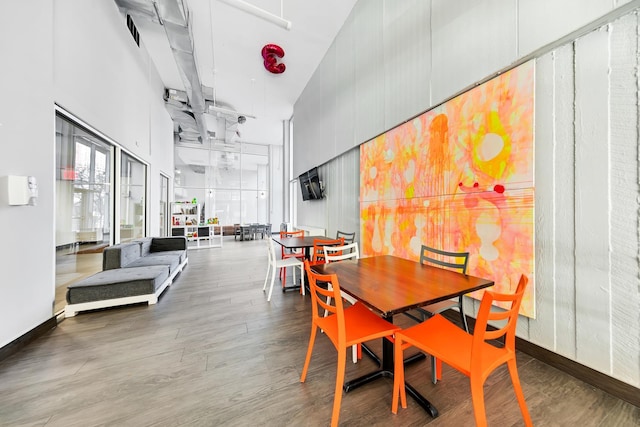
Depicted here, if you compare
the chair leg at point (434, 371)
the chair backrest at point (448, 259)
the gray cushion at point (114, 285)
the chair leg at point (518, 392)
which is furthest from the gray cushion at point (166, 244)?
the chair leg at point (518, 392)

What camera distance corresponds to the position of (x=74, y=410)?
136 centimetres

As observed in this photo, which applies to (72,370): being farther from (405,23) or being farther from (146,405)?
(405,23)

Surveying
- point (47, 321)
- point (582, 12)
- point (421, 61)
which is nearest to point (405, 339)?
point (582, 12)

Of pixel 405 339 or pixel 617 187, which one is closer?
pixel 405 339

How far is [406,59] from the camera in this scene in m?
2.79

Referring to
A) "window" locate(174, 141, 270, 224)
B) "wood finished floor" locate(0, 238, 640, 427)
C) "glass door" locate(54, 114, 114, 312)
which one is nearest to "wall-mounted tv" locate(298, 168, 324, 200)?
"wood finished floor" locate(0, 238, 640, 427)

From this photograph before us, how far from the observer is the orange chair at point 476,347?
96 centimetres

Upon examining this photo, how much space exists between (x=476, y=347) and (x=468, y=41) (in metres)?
2.65

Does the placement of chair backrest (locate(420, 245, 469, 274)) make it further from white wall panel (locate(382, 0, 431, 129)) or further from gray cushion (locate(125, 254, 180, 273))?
gray cushion (locate(125, 254, 180, 273))

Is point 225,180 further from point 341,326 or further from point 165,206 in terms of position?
point 341,326

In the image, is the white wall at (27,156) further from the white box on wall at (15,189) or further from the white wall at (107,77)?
the white wall at (107,77)

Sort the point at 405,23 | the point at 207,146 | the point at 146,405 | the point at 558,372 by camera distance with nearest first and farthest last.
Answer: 1. the point at 146,405
2. the point at 558,372
3. the point at 405,23
4. the point at 207,146

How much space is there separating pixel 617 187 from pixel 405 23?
2.82 metres

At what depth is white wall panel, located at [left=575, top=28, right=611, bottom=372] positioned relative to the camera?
1.46 m
